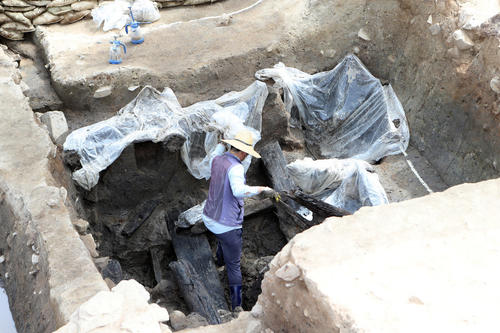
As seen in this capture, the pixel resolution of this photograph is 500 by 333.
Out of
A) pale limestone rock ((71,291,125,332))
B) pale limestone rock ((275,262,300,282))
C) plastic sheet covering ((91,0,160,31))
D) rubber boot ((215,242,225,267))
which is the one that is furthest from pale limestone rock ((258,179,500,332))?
plastic sheet covering ((91,0,160,31))

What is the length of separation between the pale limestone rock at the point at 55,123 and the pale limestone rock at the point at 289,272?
331 centimetres

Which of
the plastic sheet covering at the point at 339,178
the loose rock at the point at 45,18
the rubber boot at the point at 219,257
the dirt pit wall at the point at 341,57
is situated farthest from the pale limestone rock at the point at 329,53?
the loose rock at the point at 45,18

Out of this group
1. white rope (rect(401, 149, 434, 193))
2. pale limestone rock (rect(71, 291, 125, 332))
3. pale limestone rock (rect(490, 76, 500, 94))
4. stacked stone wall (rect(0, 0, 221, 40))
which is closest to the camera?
pale limestone rock (rect(71, 291, 125, 332))

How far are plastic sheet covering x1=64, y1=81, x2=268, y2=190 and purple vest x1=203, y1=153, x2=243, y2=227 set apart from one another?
52cm

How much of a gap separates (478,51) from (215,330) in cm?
384

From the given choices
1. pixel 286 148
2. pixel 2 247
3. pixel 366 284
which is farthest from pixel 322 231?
pixel 286 148

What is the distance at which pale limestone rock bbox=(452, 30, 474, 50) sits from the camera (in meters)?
5.23

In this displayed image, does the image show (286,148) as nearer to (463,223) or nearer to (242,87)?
(242,87)

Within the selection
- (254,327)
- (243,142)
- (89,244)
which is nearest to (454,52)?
(243,142)

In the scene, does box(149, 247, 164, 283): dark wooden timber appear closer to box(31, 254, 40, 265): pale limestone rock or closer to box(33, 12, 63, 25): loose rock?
box(31, 254, 40, 265): pale limestone rock

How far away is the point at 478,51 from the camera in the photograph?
17.0 feet

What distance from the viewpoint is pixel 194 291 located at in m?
4.74

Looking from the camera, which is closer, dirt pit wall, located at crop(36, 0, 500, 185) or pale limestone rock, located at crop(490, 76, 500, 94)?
pale limestone rock, located at crop(490, 76, 500, 94)

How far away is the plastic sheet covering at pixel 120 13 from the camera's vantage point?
649 cm
